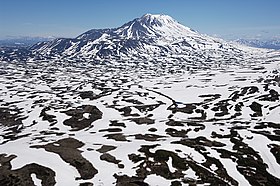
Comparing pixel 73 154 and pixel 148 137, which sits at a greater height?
pixel 73 154

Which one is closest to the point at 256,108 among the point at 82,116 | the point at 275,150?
the point at 275,150

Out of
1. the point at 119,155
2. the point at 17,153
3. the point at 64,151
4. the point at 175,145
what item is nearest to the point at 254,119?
the point at 175,145

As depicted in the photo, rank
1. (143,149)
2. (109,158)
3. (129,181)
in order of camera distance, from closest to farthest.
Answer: (129,181) → (109,158) → (143,149)

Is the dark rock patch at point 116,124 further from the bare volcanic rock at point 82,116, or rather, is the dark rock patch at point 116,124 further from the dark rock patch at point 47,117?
the dark rock patch at point 47,117

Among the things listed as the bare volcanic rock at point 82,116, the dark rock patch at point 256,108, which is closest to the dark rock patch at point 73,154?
the bare volcanic rock at point 82,116

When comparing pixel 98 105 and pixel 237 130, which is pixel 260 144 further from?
pixel 98 105

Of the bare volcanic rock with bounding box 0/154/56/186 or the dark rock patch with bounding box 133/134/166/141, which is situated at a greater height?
the bare volcanic rock with bounding box 0/154/56/186

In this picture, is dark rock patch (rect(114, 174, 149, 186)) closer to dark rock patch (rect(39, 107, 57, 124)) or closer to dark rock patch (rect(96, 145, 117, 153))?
dark rock patch (rect(96, 145, 117, 153))

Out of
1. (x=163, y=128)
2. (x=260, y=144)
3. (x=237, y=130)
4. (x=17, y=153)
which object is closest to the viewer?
(x=17, y=153)

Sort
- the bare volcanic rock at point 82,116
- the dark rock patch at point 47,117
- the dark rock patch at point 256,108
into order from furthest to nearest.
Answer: the dark rock patch at point 256,108 < the dark rock patch at point 47,117 < the bare volcanic rock at point 82,116

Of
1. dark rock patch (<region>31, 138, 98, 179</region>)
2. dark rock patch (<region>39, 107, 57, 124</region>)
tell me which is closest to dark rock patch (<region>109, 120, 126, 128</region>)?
dark rock patch (<region>39, 107, 57, 124</region>)

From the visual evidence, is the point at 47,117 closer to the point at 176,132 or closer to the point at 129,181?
the point at 176,132
